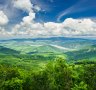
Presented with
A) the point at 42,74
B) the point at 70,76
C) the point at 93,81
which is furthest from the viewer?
the point at 93,81

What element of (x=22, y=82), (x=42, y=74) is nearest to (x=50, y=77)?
(x=42, y=74)

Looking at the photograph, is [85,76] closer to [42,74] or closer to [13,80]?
[42,74]

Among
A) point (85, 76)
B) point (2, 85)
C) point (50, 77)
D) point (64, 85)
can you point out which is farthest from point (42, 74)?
point (85, 76)

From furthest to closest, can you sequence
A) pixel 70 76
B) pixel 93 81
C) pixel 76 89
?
pixel 93 81 < pixel 70 76 < pixel 76 89

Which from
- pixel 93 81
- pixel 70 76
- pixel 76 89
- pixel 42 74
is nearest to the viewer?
pixel 76 89

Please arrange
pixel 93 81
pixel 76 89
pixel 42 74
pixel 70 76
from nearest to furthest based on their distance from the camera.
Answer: pixel 76 89
pixel 70 76
pixel 42 74
pixel 93 81

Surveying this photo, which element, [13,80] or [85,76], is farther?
[85,76]

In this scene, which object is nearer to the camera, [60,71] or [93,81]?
[60,71]

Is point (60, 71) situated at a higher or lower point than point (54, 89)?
higher

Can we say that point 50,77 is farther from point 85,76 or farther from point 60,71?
point 85,76
